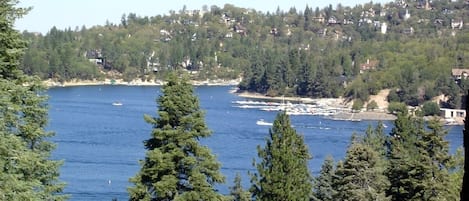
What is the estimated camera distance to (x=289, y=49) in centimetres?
8644

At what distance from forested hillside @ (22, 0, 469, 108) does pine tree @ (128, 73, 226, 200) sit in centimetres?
4352

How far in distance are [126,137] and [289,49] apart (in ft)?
195

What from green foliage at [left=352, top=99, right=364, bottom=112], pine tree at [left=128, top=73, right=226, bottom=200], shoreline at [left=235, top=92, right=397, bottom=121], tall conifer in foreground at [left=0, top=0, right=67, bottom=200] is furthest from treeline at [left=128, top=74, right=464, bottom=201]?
green foliage at [left=352, top=99, right=364, bottom=112]

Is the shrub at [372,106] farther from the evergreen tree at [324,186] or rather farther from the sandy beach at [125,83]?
the evergreen tree at [324,186]

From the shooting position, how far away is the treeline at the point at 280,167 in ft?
17.3

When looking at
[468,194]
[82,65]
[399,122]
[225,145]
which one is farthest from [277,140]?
[82,65]

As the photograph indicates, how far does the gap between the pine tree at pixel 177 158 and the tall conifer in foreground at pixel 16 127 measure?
2.93ft

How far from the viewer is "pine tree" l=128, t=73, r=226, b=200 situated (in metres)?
5.20

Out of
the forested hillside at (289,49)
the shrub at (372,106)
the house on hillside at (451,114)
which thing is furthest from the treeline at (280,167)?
the forested hillside at (289,49)

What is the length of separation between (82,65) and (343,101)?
22559 millimetres

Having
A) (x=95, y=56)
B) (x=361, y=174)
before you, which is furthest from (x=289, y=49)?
(x=361, y=174)

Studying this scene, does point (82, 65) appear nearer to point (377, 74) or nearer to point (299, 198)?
point (377, 74)

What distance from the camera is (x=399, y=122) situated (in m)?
12.7

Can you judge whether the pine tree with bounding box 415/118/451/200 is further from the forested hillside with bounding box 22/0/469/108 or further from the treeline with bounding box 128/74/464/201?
the forested hillside with bounding box 22/0/469/108
